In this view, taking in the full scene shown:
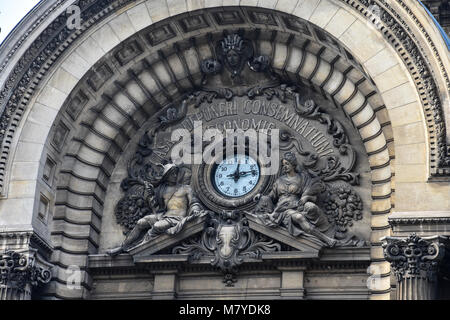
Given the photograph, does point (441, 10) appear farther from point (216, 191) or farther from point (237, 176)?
point (216, 191)

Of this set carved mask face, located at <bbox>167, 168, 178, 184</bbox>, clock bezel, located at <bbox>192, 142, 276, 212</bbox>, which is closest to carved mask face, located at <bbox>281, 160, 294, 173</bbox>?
clock bezel, located at <bbox>192, 142, 276, 212</bbox>

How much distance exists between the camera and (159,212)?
25.6 m

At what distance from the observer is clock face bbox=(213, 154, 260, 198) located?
2559 centimetres

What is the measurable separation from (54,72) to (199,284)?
5.11m

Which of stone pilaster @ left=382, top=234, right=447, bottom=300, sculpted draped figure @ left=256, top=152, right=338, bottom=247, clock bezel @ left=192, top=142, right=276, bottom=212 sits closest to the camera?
stone pilaster @ left=382, top=234, right=447, bottom=300

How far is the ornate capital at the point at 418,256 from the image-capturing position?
73.0ft

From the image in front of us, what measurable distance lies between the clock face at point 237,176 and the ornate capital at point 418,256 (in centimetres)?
408

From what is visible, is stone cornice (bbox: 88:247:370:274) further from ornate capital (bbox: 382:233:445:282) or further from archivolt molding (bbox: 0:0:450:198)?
archivolt molding (bbox: 0:0:450:198)

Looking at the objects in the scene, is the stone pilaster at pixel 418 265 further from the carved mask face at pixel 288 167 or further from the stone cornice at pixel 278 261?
the carved mask face at pixel 288 167

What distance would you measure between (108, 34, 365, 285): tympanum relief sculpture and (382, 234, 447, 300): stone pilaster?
1.95 m

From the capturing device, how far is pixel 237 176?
2570cm
